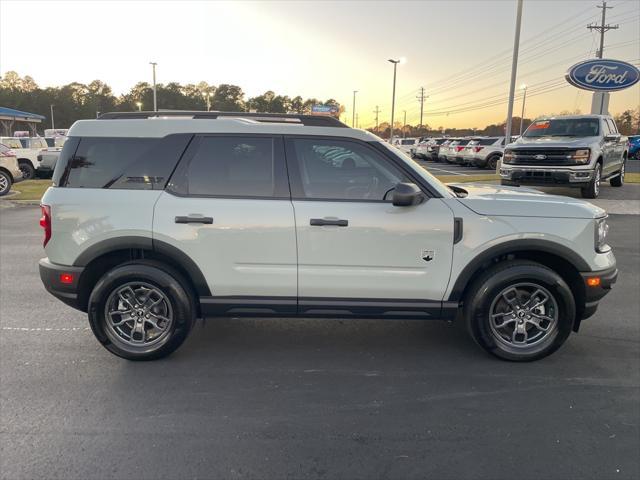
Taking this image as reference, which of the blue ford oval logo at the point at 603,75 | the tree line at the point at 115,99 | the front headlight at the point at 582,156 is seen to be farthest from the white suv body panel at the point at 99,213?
the tree line at the point at 115,99

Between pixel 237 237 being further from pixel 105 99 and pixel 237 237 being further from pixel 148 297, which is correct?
pixel 105 99

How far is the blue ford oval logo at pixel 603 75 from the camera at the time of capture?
1859 centimetres

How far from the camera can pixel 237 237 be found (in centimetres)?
384

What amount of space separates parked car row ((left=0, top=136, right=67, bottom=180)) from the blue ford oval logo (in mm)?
20021

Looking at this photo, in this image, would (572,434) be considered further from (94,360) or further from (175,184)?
(94,360)

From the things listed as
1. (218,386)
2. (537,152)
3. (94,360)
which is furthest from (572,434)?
(537,152)

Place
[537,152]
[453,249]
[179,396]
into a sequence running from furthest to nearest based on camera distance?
[537,152], [453,249], [179,396]

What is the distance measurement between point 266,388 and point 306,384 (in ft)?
0.94

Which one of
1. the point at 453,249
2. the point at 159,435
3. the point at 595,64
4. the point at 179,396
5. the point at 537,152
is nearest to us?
the point at 159,435

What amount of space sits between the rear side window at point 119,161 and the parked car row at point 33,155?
697 inches

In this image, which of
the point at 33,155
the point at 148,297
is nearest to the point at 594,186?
the point at 148,297

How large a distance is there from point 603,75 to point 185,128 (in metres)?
19.6

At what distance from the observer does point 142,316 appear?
4.04 m

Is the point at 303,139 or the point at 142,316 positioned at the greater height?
the point at 303,139
